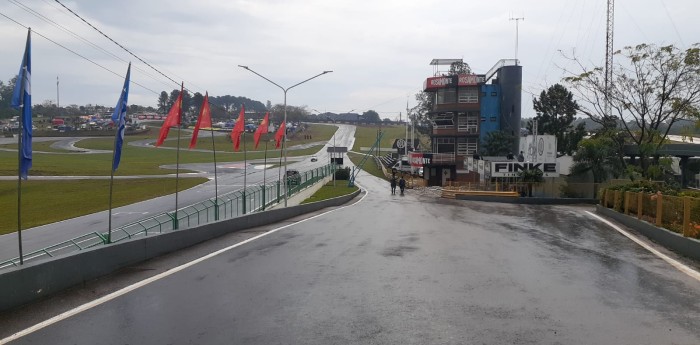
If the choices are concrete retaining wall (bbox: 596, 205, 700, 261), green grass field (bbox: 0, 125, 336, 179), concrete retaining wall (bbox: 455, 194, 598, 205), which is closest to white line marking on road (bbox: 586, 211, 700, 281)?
concrete retaining wall (bbox: 596, 205, 700, 261)

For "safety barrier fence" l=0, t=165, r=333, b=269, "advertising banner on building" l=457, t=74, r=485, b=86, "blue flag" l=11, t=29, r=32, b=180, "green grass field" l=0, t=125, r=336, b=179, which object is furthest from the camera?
"advertising banner on building" l=457, t=74, r=485, b=86

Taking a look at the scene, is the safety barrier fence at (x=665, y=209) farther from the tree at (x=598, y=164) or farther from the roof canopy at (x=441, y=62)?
the roof canopy at (x=441, y=62)

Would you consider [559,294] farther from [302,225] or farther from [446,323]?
[302,225]

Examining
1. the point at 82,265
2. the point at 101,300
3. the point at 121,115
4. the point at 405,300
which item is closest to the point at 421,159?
the point at 121,115

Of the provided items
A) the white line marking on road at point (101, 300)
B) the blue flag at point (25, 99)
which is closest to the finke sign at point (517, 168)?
the white line marking on road at point (101, 300)

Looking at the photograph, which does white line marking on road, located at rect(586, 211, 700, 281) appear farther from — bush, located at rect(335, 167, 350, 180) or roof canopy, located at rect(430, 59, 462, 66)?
roof canopy, located at rect(430, 59, 462, 66)

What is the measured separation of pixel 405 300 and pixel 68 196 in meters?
47.7

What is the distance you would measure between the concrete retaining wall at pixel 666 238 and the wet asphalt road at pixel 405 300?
2.82ft

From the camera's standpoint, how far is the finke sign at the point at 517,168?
50219 mm

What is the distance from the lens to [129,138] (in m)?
146

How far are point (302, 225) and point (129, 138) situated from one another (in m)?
132

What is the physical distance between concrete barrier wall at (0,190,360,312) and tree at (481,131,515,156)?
58.3 meters

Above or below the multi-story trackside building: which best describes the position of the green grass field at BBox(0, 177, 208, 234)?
below

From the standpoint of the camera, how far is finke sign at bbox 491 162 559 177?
50219 millimetres
